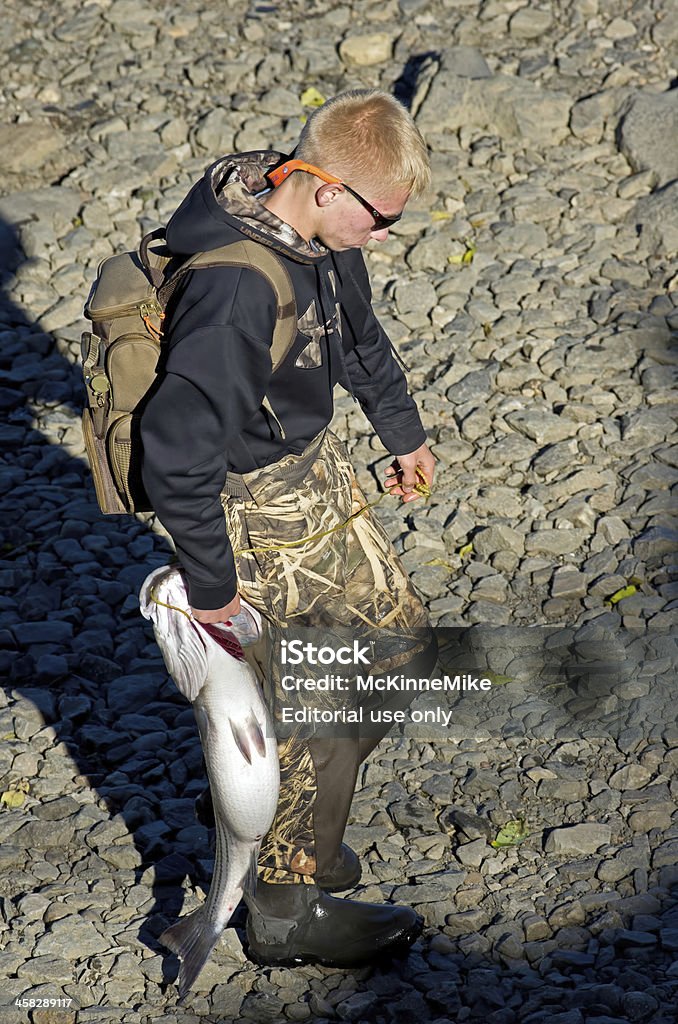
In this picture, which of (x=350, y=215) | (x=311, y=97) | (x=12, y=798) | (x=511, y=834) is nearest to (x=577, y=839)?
(x=511, y=834)

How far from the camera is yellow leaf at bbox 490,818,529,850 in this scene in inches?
143

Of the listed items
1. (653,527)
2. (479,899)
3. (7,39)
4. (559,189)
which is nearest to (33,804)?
(479,899)

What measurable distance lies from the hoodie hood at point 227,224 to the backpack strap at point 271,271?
0.06ft

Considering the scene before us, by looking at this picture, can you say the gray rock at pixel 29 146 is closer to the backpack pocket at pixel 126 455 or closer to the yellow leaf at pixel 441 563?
the yellow leaf at pixel 441 563

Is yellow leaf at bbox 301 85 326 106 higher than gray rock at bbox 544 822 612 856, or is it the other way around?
yellow leaf at bbox 301 85 326 106

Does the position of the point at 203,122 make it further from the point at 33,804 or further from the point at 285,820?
the point at 285,820

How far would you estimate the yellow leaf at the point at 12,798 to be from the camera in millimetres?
3850

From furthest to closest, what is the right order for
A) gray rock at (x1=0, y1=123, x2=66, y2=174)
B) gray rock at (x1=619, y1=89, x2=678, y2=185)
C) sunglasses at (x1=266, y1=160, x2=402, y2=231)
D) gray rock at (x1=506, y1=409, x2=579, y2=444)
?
gray rock at (x1=0, y1=123, x2=66, y2=174) → gray rock at (x1=619, y1=89, x2=678, y2=185) → gray rock at (x1=506, y1=409, x2=579, y2=444) → sunglasses at (x1=266, y1=160, x2=402, y2=231)

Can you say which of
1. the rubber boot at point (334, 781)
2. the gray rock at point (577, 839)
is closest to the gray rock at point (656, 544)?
the gray rock at point (577, 839)

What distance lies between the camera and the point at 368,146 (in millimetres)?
2613

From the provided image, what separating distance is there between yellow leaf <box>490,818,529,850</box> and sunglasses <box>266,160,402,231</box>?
1840mm

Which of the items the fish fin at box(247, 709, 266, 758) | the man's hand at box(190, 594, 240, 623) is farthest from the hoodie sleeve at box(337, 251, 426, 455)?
the fish fin at box(247, 709, 266, 758)

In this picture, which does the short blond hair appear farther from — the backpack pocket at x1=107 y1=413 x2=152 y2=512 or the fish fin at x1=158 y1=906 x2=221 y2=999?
the fish fin at x1=158 y1=906 x2=221 y2=999

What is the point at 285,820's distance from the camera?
9.96 feet
